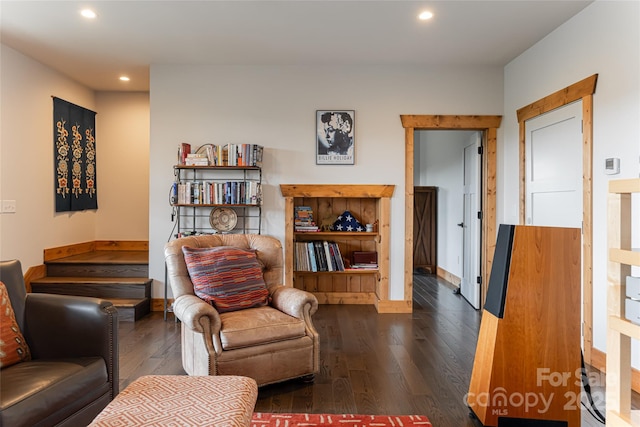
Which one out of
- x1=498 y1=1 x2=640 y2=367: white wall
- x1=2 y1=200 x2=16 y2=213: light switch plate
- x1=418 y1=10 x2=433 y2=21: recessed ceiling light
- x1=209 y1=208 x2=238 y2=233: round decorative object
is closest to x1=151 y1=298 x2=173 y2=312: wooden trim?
x1=209 y1=208 x2=238 y2=233: round decorative object

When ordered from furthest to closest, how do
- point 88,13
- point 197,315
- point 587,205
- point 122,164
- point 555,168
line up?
1. point 122,164
2. point 555,168
3. point 88,13
4. point 587,205
5. point 197,315

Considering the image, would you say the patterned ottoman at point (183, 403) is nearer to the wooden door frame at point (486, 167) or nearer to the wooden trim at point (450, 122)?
the wooden door frame at point (486, 167)

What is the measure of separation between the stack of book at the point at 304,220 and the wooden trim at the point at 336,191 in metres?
0.27

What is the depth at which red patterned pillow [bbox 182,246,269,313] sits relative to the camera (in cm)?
272

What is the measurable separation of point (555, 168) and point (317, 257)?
2579mm

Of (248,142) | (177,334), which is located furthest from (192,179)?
(177,334)

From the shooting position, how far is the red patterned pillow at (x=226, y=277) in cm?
272

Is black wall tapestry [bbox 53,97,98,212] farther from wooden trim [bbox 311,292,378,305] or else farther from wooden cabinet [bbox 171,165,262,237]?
wooden trim [bbox 311,292,378,305]

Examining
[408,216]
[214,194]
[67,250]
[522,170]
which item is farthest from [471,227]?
[67,250]

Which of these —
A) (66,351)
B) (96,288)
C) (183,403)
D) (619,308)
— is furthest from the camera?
(96,288)

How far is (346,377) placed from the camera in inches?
109

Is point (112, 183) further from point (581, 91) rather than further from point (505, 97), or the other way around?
point (581, 91)

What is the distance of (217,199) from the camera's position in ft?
14.1

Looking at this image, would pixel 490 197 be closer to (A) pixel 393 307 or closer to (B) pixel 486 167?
(B) pixel 486 167
